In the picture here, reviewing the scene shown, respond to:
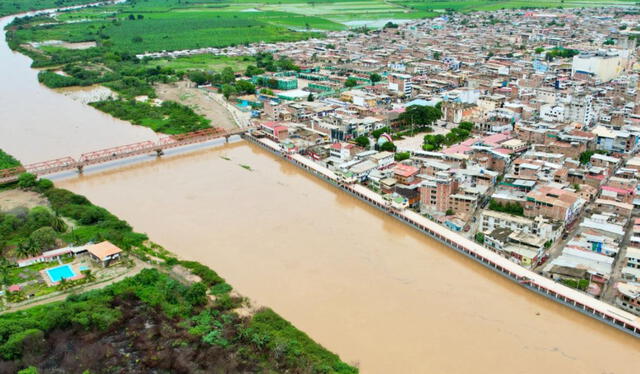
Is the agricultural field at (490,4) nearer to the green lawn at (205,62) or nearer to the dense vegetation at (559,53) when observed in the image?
the dense vegetation at (559,53)

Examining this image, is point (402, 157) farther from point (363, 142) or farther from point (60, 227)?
point (60, 227)

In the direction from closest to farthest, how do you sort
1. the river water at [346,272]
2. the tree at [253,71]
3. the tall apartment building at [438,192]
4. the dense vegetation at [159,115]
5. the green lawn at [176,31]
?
the river water at [346,272]
the tall apartment building at [438,192]
the dense vegetation at [159,115]
the tree at [253,71]
the green lawn at [176,31]

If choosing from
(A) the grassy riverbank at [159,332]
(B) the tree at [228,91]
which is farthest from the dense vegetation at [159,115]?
(A) the grassy riverbank at [159,332]

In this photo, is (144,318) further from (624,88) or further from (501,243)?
(624,88)

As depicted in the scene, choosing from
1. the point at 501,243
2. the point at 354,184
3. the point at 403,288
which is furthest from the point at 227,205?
the point at 501,243

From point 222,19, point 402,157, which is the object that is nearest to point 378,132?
point 402,157
